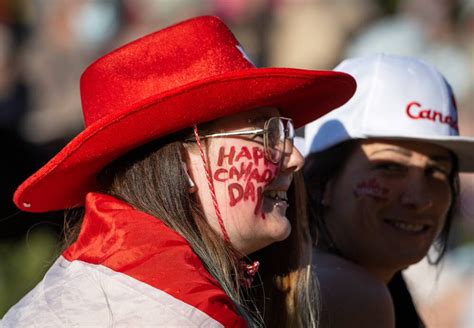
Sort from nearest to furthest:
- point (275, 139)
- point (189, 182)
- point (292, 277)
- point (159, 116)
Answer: point (159, 116) < point (189, 182) < point (275, 139) < point (292, 277)

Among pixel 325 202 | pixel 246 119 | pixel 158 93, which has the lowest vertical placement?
pixel 325 202

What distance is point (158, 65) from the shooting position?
261 centimetres

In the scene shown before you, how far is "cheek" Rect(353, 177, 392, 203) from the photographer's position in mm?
3594

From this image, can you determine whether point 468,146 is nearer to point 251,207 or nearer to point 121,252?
point 251,207

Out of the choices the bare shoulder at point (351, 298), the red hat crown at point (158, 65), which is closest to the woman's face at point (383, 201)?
the bare shoulder at point (351, 298)

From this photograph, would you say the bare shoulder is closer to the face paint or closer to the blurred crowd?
the face paint

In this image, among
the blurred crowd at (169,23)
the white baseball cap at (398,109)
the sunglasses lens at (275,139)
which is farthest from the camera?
the blurred crowd at (169,23)

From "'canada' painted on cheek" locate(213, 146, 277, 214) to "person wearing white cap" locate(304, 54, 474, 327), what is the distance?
2.91 feet

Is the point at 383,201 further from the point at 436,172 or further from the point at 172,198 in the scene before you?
the point at 172,198

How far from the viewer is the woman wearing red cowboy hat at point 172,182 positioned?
2383 mm

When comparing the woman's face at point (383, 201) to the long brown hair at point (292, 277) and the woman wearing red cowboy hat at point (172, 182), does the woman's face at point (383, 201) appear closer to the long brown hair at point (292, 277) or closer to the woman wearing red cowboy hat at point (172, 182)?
the long brown hair at point (292, 277)

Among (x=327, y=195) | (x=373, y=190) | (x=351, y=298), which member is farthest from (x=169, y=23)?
(x=351, y=298)

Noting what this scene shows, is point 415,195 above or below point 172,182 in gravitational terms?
below

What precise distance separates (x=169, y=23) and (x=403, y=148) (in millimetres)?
5542
